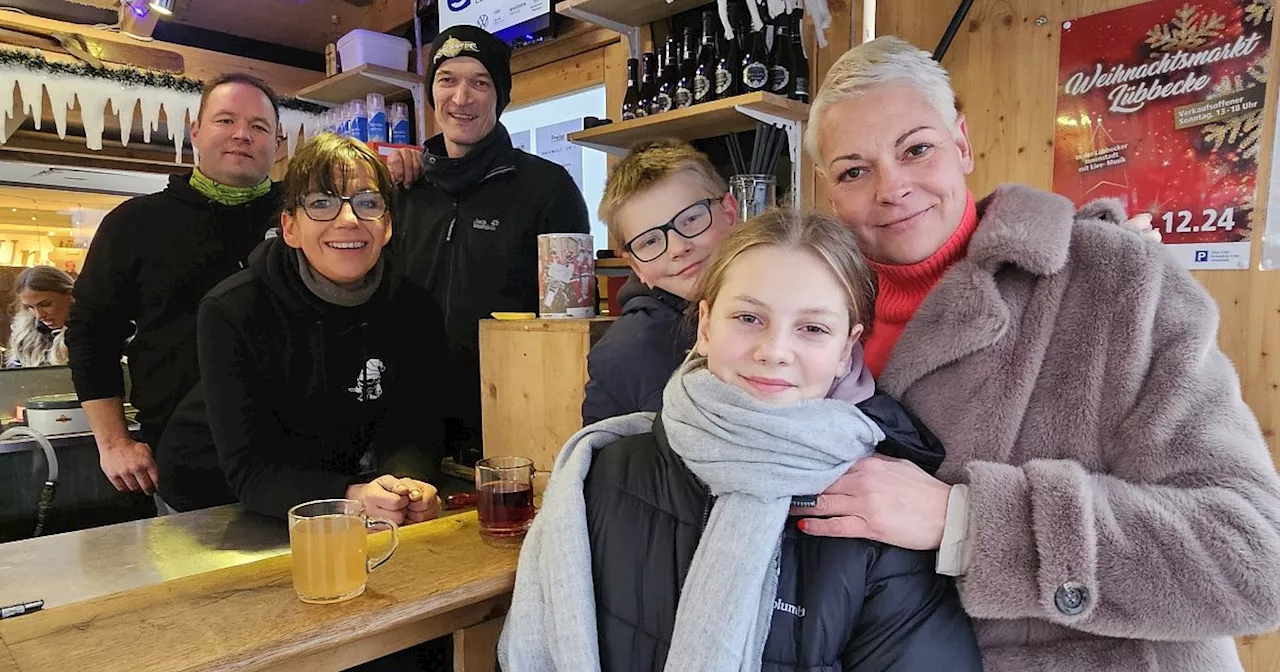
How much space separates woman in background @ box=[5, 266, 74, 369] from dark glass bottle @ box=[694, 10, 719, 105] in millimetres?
3217

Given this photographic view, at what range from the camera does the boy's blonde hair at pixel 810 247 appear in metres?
1.04

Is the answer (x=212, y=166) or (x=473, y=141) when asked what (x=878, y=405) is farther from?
(x=212, y=166)

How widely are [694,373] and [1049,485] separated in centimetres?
45

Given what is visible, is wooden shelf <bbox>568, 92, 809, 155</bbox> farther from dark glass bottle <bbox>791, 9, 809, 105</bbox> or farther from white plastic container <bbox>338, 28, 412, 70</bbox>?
white plastic container <bbox>338, 28, 412, 70</bbox>

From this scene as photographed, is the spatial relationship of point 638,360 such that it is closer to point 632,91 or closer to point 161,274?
point 632,91

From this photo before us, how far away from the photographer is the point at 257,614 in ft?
3.11

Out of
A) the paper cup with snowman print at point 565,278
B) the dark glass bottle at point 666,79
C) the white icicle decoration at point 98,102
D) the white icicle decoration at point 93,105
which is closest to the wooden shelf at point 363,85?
the white icicle decoration at point 98,102

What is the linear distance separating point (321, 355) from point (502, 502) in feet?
2.45

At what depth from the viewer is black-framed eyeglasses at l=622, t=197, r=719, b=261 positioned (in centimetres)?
149

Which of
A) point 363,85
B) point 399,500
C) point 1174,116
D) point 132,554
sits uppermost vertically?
point 363,85

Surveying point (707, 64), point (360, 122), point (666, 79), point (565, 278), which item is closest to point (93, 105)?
point (360, 122)

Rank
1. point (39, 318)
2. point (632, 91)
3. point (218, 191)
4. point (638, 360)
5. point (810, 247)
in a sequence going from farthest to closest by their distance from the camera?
point (39, 318)
point (632, 91)
point (218, 191)
point (638, 360)
point (810, 247)

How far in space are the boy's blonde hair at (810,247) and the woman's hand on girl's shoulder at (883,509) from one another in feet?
0.69

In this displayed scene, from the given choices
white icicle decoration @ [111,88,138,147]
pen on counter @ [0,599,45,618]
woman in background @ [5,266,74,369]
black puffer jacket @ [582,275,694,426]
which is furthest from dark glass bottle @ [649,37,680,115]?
woman in background @ [5,266,74,369]
